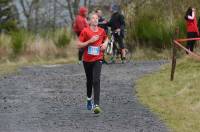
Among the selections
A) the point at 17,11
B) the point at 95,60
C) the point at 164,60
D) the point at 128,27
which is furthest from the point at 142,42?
the point at 17,11

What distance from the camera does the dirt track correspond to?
9.53 metres

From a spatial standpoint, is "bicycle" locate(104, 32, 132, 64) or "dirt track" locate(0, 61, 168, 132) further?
"bicycle" locate(104, 32, 132, 64)

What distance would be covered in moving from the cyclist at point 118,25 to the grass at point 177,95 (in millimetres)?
2490

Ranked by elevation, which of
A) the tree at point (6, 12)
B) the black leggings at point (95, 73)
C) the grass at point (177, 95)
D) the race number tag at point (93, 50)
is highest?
the race number tag at point (93, 50)

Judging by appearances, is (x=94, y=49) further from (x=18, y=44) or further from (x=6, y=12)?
(x=6, y=12)

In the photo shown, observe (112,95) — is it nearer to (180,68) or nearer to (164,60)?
(180,68)

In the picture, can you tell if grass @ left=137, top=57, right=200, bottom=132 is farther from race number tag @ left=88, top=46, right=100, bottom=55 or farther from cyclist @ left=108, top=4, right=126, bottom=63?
cyclist @ left=108, top=4, right=126, bottom=63

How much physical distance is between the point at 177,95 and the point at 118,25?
7.16 metres

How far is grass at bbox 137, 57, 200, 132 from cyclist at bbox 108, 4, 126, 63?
2.49m

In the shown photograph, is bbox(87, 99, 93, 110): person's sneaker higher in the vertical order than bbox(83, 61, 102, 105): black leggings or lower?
lower

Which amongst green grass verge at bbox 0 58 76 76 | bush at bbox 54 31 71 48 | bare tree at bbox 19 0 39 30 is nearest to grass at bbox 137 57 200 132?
green grass verge at bbox 0 58 76 76

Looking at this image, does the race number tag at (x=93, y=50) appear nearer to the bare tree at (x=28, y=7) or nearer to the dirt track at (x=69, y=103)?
the dirt track at (x=69, y=103)

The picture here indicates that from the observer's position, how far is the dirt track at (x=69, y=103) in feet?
31.3

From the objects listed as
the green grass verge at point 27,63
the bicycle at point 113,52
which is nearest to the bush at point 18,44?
the green grass verge at point 27,63
